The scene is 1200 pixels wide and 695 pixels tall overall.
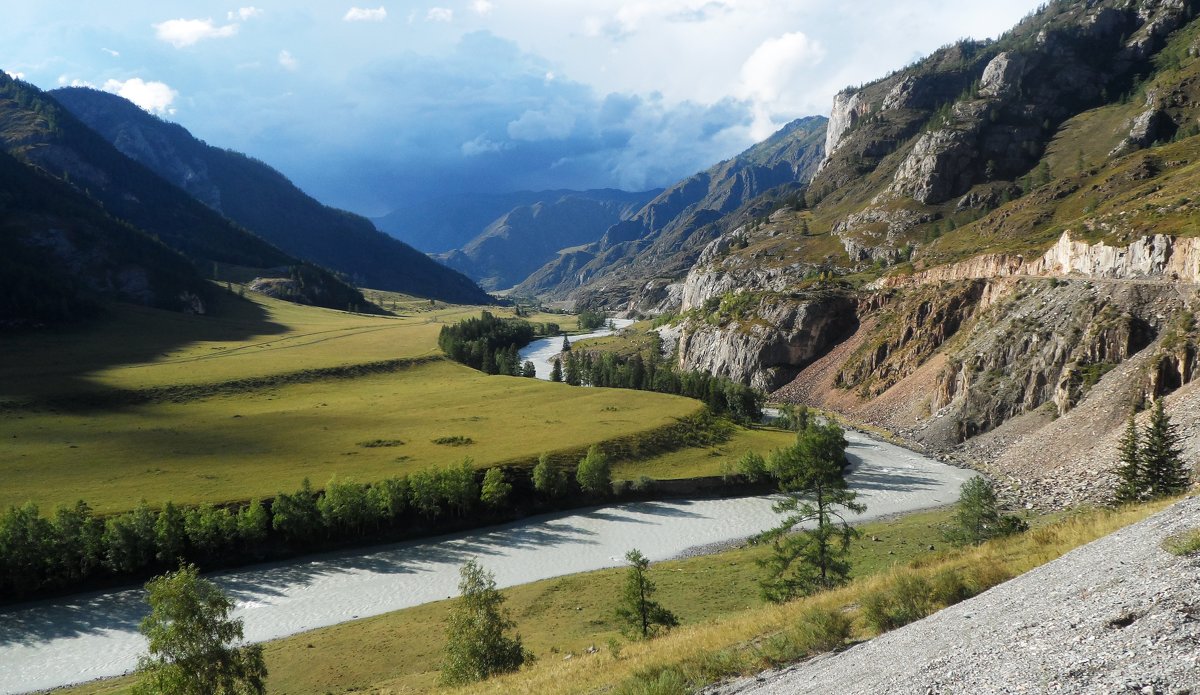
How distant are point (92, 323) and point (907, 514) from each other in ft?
608

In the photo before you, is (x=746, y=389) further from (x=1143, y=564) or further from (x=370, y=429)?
(x=1143, y=564)

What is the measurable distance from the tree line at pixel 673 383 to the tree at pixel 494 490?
4524cm

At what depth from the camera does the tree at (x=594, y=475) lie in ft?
248

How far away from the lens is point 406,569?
59562 millimetres

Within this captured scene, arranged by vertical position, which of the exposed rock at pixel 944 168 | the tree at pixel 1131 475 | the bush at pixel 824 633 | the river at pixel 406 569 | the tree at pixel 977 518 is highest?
the exposed rock at pixel 944 168

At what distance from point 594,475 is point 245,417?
2187 inches

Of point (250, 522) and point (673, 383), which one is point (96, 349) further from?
point (673, 383)

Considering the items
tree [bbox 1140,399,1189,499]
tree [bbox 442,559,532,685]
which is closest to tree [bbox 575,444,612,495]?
tree [bbox 442,559,532,685]

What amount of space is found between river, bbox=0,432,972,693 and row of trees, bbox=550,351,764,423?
1080 inches

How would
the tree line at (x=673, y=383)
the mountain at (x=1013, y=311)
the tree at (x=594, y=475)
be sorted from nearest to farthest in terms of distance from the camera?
the mountain at (x=1013, y=311) → the tree at (x=594, y=475) → the tree line at (x=673, y=383)

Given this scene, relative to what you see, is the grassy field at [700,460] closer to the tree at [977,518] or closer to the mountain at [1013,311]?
the mountain at [1013,311]

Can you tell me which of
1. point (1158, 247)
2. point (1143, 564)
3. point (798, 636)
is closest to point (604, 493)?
point (798, 636)

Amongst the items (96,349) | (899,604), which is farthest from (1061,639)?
(96,349)

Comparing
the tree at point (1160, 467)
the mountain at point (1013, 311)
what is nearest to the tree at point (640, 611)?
the tree at point (1160, 467)
